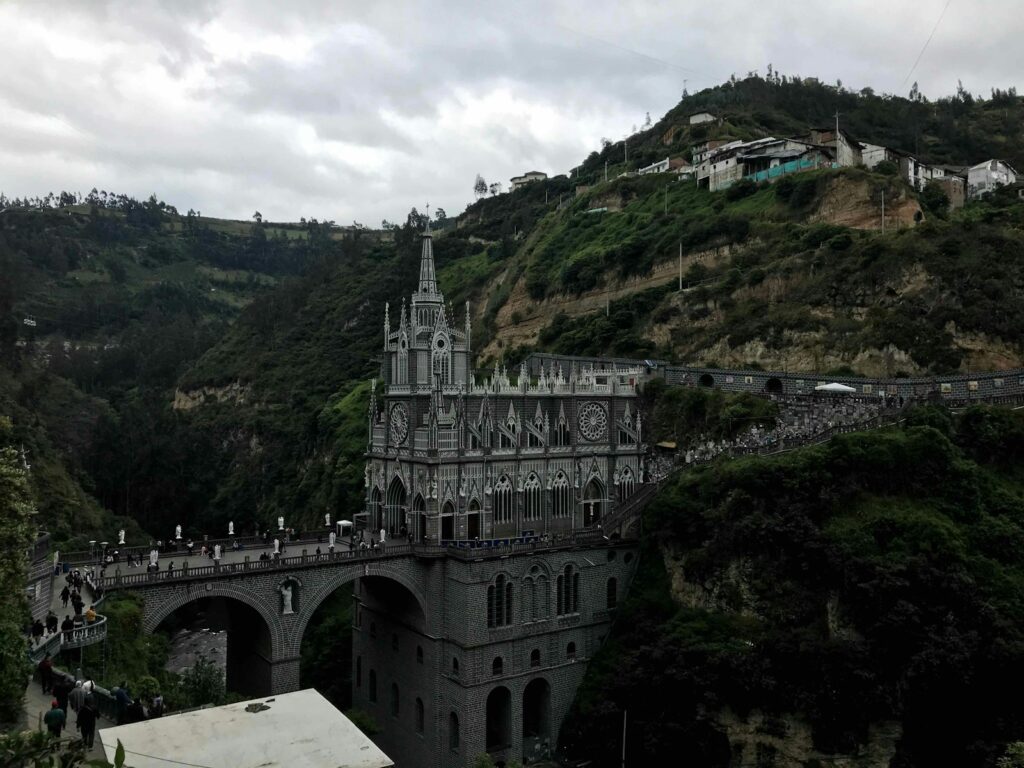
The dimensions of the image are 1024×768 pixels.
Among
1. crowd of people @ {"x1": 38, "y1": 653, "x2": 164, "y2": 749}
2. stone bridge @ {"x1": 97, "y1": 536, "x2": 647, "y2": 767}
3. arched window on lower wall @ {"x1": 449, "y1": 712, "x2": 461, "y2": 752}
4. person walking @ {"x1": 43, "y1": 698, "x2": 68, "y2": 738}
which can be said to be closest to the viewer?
person walking @ {"x1": 43, "y1": 698, "x2": 68, "y2": 738}

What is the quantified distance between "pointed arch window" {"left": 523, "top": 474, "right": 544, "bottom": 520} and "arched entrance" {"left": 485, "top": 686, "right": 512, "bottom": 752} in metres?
9.27

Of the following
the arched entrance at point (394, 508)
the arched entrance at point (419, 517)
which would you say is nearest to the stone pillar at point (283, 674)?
the arched entrance at point (419, 517)

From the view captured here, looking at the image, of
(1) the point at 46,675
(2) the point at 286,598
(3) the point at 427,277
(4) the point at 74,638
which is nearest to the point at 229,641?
(2) the point at 286,598

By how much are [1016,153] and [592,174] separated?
2307 inches

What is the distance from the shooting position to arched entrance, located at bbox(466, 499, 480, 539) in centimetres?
4347

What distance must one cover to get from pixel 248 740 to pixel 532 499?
29783 millimetres

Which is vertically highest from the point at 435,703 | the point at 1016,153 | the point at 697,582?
the point at 1016,153

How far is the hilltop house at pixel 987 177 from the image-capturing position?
8494 cm

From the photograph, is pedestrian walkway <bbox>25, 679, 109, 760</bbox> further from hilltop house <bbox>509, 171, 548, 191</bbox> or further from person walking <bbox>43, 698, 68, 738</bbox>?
hilltop house <bbox>509, 171, 548, 191</bbox>

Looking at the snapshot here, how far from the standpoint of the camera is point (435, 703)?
4162cm

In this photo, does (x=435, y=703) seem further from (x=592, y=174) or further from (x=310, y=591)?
(x=592, y=174)

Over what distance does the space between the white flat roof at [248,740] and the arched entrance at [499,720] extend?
25858 millimetres

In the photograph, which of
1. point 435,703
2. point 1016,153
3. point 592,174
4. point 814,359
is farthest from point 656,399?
point 592,174

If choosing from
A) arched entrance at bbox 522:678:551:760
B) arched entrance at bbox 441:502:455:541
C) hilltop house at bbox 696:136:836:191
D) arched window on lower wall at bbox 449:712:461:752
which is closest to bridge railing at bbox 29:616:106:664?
arched entrance at bbox 441:502:455:541
